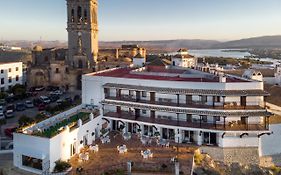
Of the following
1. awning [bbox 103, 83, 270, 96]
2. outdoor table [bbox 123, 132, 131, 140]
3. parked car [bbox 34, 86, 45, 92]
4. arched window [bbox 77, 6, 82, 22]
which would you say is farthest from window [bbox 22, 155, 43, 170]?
arched window [bbox 77, 6, 82, 22]

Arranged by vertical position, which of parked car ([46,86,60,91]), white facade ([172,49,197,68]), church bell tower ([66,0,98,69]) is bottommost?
parked car ([46,86,60,91])

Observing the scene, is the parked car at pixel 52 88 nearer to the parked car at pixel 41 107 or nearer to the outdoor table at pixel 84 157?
the parked car at pixel 41 107

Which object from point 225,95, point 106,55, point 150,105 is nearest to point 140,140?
point 150,105

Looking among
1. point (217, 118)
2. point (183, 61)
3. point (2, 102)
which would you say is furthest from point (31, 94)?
point (217, 118)

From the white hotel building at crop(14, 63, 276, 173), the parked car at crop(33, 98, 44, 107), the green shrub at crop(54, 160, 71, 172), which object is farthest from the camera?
the parked car at crop(33, 98, 44, 107)

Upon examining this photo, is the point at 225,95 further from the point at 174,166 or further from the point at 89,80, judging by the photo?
the point at 89,80

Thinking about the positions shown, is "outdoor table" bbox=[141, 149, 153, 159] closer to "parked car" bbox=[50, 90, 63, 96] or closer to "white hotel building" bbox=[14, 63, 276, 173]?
"white hotel building" bbox=[14, 63, 276, 173]

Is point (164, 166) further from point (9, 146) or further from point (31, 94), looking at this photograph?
point (31, 94)
